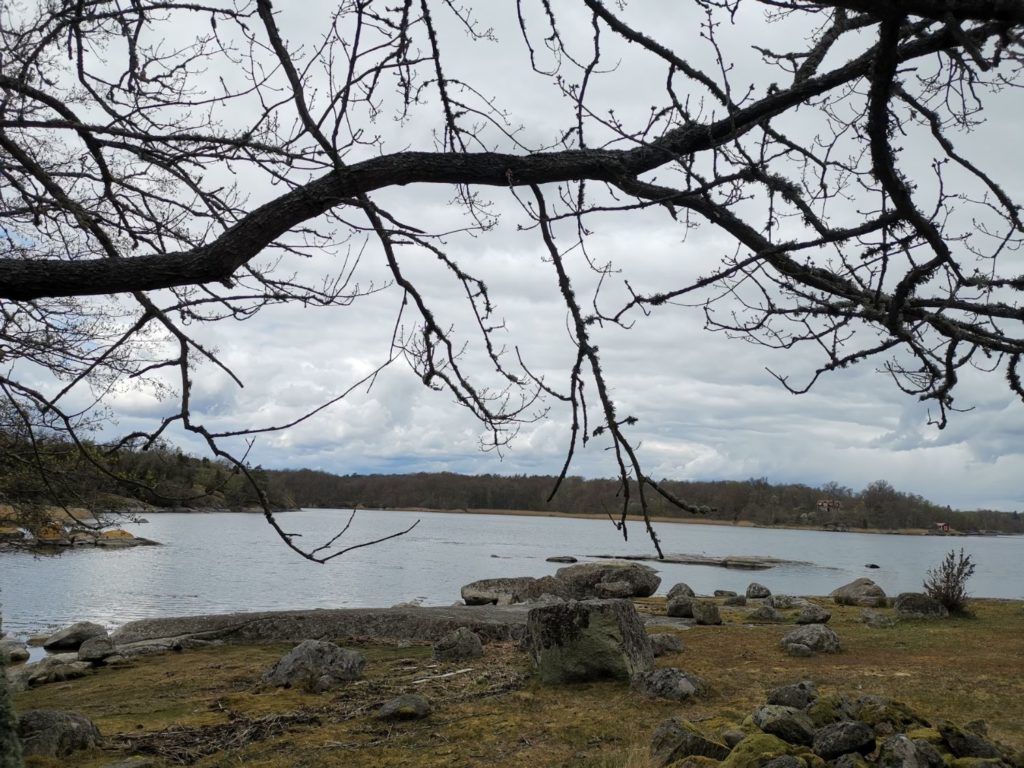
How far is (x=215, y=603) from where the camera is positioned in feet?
64.7

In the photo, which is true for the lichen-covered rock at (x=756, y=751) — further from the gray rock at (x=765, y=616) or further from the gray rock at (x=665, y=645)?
the gray rock at (x=765, y=616)

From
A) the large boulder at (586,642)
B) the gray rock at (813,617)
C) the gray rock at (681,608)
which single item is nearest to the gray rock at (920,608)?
the gray rock at (813,617)

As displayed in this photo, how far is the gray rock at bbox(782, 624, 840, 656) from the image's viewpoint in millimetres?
9500

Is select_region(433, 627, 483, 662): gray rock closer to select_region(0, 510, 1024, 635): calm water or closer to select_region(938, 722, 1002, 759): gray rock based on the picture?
select_region(938, 722, 1002, 759): gray rock

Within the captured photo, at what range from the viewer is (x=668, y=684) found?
23.4 ft

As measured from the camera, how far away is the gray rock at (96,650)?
1031 centimetres

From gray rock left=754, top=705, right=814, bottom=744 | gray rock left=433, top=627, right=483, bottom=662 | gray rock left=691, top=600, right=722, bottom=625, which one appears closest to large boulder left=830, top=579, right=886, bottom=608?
gray rock left=691, top=600, right=722, bottom=625

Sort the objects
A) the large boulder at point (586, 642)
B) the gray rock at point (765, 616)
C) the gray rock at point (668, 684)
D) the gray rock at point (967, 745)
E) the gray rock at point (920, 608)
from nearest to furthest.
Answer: the gray rock at point (967, 745)
the gray rock at point (668, 684)
the large boulder at point (586, 642)
the gray rock at point (920, 608)
the gray rock at point (765, 616)

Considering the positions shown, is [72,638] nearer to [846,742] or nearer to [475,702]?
[475,702]

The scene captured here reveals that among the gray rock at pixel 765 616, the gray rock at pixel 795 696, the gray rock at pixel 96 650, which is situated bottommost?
the gray rock at pixel 96 650

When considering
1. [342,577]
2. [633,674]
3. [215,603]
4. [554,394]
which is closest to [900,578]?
[342,577]

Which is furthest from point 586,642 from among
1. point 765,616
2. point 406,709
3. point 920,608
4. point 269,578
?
point 269,578

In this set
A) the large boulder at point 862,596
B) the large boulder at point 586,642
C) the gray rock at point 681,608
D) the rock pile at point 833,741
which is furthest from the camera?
the large boulder at point 862,596

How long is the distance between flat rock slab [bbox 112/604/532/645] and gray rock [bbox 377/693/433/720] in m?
3.68
